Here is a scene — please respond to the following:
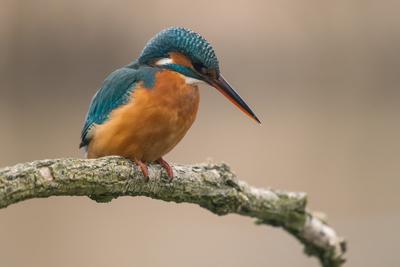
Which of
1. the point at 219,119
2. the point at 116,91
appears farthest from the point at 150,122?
the point at 219,119

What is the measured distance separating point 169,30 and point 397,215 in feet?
11.4

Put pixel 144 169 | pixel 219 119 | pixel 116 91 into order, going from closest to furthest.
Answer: pixel 144 169
pixel 116 91
pixel 219 119

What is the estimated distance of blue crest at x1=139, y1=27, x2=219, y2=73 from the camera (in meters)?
2.35

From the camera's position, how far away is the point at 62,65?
5.67 metres

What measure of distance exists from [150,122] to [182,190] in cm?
25

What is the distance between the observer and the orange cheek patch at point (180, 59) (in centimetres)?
238

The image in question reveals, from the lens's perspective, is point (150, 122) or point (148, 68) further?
point (148, 68)

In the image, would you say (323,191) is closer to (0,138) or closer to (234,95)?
(0,138)

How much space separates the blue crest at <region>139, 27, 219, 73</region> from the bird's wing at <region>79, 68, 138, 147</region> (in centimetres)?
9

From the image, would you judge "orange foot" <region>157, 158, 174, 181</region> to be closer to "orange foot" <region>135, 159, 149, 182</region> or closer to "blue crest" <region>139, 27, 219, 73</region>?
"orange foot" <region>135, 159, 149, 182</region>

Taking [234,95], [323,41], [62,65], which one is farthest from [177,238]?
[234,95]

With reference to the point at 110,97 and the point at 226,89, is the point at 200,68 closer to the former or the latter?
the point at 226,89

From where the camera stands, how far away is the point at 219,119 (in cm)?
590

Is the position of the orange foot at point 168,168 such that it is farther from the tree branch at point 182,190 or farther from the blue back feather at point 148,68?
the blue back feather at point 148,68
